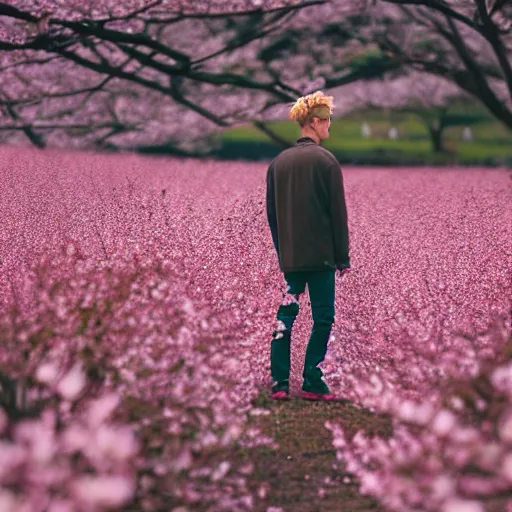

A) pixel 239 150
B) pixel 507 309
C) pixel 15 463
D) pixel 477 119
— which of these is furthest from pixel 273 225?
pixel 477 119

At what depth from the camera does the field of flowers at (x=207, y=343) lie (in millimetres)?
Result: 2543

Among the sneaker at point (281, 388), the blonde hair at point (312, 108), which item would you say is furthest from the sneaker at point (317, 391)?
the blonde hair at point (312, 108)

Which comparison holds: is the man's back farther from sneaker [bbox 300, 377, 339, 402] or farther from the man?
sneaker [bbox 300, 377, 339, 402]

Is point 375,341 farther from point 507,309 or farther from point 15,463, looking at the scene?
point 15,463

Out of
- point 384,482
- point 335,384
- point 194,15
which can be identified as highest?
point 194,15

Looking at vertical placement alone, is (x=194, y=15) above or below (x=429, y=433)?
above

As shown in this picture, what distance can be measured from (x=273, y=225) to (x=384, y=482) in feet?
7.99

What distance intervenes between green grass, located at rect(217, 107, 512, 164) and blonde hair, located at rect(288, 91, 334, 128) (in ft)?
70.4

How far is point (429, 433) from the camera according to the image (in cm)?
291

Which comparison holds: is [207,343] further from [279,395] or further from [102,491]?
[102,491]

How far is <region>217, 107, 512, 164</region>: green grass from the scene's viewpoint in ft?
96.8

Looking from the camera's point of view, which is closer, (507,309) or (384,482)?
(384,482)

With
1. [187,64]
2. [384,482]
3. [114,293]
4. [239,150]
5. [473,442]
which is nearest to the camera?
[473,442]

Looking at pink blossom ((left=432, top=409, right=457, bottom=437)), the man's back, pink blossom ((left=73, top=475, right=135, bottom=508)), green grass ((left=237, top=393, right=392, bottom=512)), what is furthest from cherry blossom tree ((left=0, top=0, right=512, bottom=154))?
pink blossom ((left=73, top=475, right=135, bottom=508))
